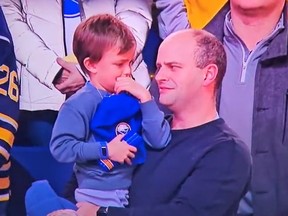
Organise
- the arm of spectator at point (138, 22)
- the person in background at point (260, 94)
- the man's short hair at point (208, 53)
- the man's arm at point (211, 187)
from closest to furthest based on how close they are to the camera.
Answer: the man's arm at point (211, 187), the man's short hair at point (208, 53), the person in background at point (260, 94), the arm of spectator at point (138, 22)

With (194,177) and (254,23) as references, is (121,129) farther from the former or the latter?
(254,23)

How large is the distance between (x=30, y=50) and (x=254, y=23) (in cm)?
59

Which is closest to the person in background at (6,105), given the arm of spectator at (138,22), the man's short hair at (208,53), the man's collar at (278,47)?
the arm of spectator at (138,22)

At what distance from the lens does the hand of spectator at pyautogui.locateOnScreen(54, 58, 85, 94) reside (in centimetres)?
143

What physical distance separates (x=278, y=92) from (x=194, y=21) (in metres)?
0.29

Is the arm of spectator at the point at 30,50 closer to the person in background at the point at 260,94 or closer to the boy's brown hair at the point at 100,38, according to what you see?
the boy's brown hair at the point at 100,38

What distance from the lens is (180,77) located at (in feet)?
3.84

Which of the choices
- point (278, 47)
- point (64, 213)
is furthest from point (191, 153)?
point (278, 47)

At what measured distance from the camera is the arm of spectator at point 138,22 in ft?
4.77

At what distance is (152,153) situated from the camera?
1.17 meters

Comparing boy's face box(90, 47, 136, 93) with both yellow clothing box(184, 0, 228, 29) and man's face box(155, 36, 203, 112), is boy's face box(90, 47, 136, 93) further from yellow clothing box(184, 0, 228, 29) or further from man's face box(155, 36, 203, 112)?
yellow clothing box(184, 0, 228, 29)

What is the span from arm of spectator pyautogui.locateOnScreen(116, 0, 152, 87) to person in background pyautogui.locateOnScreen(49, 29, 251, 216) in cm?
25

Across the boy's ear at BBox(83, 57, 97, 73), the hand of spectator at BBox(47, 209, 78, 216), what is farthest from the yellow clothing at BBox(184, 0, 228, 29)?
the hand of spectator at BBox(47, 209, 78, 216)

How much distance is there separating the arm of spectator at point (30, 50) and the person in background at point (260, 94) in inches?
17.6
